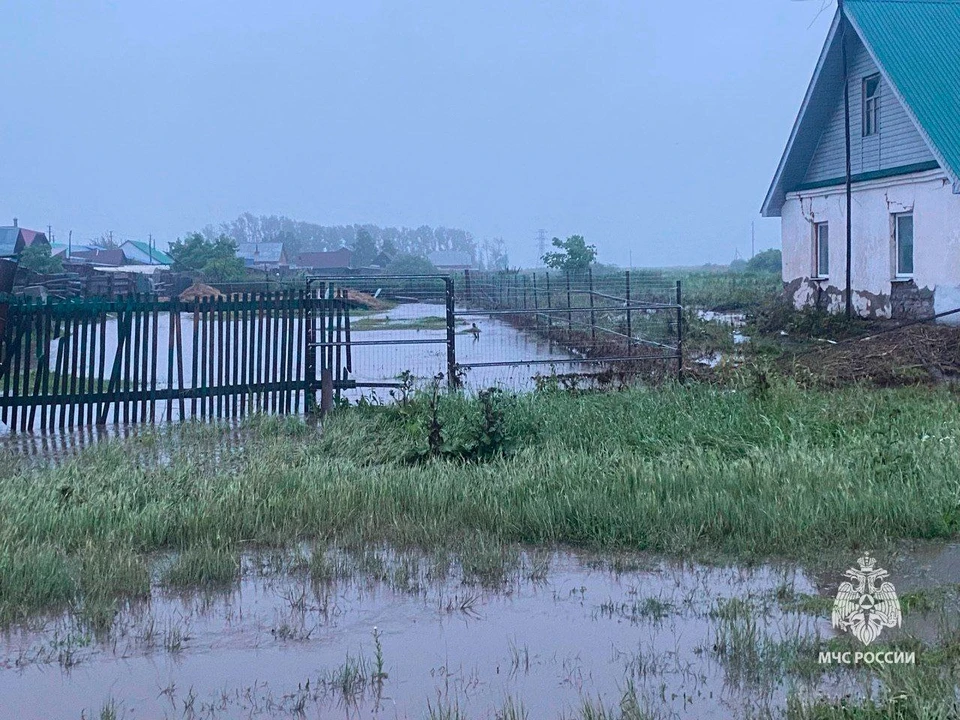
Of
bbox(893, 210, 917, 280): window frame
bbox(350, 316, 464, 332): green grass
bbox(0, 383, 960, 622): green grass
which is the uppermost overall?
bbox(893, 210, 917, 280): window frame

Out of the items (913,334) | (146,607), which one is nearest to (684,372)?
(913,334)

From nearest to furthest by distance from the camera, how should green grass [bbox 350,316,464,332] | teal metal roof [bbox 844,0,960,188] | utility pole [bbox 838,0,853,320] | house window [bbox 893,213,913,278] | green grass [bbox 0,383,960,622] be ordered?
green grass [bbox 0,383,960,622] < teal metal roof [bbox 844,0,960,188] < house window [bbox 893,213,913,278] < utility pole [bbox 838,0,853,320] < green grass [bbox 350,316,464,332]

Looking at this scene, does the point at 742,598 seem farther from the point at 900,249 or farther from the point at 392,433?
the point at 900,249

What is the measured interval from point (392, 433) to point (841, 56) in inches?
644

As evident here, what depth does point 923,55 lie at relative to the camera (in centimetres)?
2186

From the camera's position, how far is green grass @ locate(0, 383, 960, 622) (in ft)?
23.7

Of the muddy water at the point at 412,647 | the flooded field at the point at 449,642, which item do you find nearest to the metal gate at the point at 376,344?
the flooded field at the point at 449,642

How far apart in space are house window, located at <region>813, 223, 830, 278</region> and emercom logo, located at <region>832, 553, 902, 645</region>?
66.1 ft

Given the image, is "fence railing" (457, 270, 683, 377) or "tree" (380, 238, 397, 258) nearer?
"fence railing" (457, 270, 683, 377)

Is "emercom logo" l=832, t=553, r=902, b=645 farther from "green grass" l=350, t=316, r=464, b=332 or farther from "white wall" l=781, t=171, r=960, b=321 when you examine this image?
"green grass" l=350, t=316, r=464, b=332

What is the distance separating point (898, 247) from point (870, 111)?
3065mm

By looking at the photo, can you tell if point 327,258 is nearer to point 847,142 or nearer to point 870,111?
point 870,111

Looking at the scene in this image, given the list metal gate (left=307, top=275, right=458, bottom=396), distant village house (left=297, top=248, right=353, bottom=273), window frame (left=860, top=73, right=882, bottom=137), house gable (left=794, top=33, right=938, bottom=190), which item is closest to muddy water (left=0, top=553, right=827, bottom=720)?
metal gate (left=307, top=275, right=458, bottom=396)

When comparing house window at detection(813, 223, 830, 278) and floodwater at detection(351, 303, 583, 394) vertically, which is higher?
house window at detection(813, 223, 830, 278)
